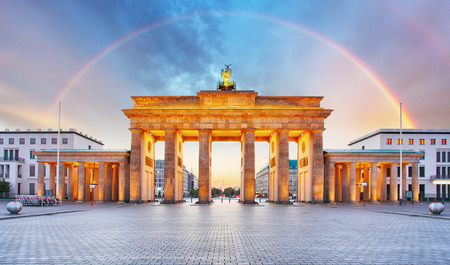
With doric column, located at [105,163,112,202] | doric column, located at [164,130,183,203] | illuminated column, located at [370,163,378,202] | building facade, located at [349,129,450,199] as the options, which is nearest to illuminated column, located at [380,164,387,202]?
illuminated column, located at [370,163,378,202]

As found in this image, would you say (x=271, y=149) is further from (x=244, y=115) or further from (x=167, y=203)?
(x=167, y=203)

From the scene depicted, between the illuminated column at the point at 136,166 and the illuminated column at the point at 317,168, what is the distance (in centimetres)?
2662

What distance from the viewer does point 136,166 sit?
53.8 m

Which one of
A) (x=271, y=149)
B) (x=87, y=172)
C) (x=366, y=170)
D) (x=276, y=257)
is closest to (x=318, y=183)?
(x=271, y=149)

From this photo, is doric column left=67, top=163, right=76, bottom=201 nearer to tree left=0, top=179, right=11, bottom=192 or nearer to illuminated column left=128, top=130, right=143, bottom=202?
illuminated column left=128, top=130, right=143, bottom=202

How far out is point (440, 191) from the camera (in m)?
80.2

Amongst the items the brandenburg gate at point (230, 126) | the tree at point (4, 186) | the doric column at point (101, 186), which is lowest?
the tree at point (4, 186)

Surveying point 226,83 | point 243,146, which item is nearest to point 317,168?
point 243,146

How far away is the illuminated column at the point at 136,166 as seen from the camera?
2093 inches

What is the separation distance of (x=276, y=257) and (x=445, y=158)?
86.0 m

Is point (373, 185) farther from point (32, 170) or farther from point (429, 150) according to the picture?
point (32, 170)

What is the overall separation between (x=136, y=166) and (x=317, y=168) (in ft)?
90.9

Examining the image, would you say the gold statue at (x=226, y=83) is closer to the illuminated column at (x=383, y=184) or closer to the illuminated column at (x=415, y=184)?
the illuminated column at (x=383, y=184)

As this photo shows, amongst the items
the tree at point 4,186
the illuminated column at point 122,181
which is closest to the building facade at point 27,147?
the tree at point 4,186
